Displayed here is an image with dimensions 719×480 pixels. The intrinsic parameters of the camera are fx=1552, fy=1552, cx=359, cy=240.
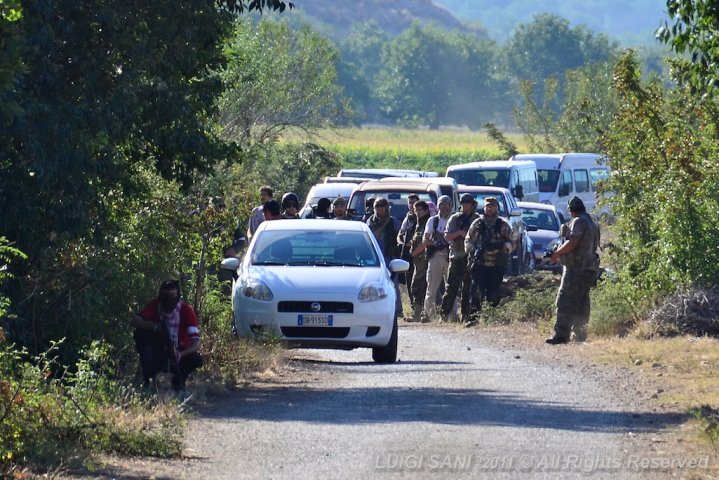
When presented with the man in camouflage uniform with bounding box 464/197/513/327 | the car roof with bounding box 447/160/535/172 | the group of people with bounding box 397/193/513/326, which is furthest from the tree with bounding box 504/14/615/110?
the man in camouflage uniform with bounding box 464/197/513/327

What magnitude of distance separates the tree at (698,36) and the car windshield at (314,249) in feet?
14.1

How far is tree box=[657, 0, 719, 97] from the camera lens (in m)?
14.1

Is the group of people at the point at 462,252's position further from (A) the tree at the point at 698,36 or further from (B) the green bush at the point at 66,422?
(B) the green bush at the point at 66,422

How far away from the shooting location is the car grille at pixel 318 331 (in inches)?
640

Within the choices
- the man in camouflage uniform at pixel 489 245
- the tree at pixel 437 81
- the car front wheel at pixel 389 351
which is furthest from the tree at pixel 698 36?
the tree at pixel 437 81

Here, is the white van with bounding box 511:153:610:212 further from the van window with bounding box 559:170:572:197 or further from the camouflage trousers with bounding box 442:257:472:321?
the camouflage trousers with bounding box 442:257:472:321

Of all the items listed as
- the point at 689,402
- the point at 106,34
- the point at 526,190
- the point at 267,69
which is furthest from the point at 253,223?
the point at 267,69

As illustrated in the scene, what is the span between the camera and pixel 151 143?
592 inches

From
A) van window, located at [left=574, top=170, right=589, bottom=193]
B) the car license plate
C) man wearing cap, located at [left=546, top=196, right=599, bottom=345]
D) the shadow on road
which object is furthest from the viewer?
van window, located at [left=574, top=170, right=589, bottom=193]

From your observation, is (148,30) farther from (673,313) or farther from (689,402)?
(673,313)

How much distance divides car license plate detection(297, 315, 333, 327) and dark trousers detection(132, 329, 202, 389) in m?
3.07

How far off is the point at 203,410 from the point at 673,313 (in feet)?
25.1

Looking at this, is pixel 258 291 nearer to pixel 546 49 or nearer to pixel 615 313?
pixel 615 313

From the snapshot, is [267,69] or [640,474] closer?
[640,474]
